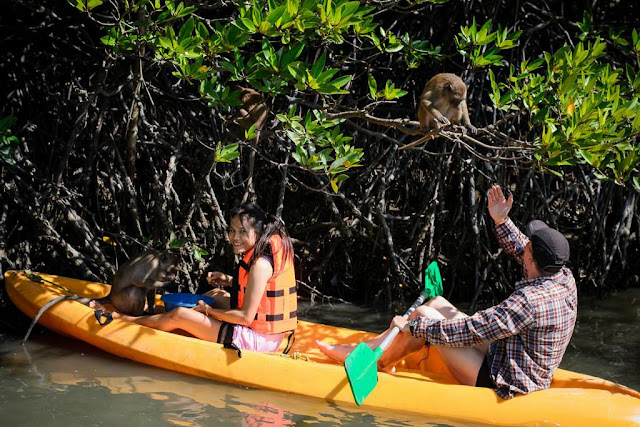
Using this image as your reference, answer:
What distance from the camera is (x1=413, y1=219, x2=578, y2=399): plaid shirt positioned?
3.25m

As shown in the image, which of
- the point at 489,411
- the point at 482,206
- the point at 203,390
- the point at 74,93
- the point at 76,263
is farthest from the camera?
the point at 482,206

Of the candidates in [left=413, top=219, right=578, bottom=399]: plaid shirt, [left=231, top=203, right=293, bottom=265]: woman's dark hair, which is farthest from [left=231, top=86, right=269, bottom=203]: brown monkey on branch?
[left=413, top=219, right=578, bottom=399]: plaid shirt

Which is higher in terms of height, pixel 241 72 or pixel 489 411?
pixel 241 72

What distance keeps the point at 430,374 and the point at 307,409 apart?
685 millimetres

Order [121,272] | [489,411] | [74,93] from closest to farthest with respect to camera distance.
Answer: [489,411] < [121,272] < [74,93]

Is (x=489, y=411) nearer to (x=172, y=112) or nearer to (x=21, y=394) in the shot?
(x=21, y=394)

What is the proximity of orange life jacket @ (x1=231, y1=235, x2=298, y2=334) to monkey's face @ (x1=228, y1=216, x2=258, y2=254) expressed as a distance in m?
0.05

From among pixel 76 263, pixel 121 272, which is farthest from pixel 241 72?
pixel 76 263

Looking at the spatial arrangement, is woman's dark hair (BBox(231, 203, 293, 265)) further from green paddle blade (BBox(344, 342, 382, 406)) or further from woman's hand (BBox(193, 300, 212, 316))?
green paddle blade (BBox(344, 342, 382, 406))

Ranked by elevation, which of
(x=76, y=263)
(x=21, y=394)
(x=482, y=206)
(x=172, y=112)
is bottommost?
(x=21, y=394)

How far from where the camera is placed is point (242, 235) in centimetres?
388

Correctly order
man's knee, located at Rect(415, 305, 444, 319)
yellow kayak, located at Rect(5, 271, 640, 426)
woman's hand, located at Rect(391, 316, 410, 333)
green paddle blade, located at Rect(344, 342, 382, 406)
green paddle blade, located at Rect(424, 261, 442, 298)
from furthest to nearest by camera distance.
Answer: green paddle blade, located at Rect(424, 261, 442, 298) < man's knee, located at Rect(415, 305, 444, 319) < woman's hand, located at Rect(391, 316, 410, 333) < yellow kayak, located at Rect(5, 271, 640, 426) < green paddle blade, located at Rect(344, 342, 382, 406)

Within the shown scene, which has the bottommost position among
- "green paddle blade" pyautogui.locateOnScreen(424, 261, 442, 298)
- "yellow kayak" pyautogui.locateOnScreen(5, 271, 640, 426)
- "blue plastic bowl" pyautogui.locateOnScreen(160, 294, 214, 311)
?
"yellow kayak" pyautogui.locateOnScreen(5, 271, 640, 426)

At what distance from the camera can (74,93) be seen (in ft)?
17.3
